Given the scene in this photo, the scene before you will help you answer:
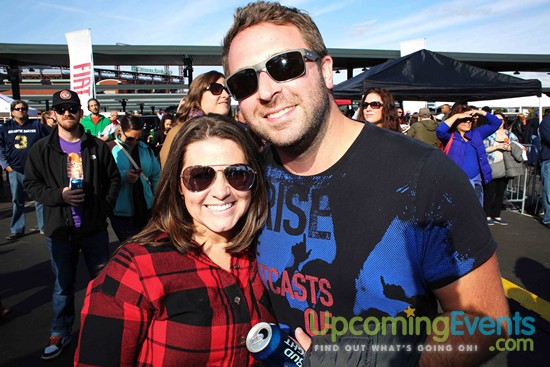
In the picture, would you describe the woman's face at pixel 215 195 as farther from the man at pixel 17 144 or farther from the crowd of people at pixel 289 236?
the man at pixel 17 144

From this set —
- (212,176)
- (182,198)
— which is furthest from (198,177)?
(182,198)

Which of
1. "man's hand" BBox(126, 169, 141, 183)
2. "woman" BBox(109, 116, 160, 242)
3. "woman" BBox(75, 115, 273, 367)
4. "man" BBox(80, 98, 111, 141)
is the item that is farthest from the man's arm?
"man" BBox(80, 98, 111, 141)

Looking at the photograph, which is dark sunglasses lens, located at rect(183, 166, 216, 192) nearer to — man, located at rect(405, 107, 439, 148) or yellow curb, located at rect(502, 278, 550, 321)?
yellow curb, located at rect(502, 278, 550, 321)

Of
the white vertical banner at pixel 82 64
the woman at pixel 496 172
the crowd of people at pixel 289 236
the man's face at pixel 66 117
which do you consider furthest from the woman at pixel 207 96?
the white vertical banner at pixel 82 64

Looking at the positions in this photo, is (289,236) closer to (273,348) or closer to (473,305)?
(273,348)

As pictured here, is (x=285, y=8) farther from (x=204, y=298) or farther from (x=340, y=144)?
(x=204, y=298)

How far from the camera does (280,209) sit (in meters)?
1.63

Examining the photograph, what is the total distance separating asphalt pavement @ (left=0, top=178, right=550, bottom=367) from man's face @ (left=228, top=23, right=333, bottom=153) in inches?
114

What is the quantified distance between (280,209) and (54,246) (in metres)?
2.75

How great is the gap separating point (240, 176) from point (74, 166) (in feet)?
8.21

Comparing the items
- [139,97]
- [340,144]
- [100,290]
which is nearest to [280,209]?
[340,144]

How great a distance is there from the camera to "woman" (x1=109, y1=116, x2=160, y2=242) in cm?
426

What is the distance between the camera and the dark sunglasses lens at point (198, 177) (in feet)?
5.43

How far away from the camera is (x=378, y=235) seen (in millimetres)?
1312
